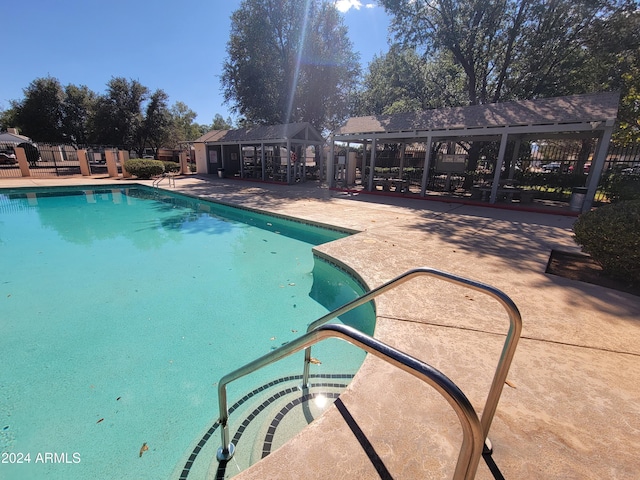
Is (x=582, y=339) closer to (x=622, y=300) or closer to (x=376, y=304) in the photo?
(x=622, y=300)

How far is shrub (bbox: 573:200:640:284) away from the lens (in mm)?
3564

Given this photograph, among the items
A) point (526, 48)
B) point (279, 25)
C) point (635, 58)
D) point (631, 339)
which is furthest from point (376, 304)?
point (279, 25)

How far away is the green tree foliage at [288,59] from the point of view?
1909 cm

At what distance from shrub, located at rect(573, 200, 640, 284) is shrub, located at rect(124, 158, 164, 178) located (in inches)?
827

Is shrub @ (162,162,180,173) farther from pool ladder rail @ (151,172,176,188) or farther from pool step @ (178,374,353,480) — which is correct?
pool step @ (178,374,353,480)

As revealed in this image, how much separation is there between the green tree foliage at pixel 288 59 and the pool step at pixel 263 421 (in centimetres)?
2113

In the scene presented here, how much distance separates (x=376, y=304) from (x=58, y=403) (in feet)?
10.8

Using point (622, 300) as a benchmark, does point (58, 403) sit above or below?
below

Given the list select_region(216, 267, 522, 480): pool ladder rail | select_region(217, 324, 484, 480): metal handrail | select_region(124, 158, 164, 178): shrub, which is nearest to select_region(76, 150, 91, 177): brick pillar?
select_region(124, 158, 164, 178): shrub

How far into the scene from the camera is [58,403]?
2.68m

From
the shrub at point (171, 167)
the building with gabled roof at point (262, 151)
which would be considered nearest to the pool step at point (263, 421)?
the building with gabled roof at point (262, 151)

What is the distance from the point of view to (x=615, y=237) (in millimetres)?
3672

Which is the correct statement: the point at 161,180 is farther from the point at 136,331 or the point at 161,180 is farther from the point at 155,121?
the point at 136,331

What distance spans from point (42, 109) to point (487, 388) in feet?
134
